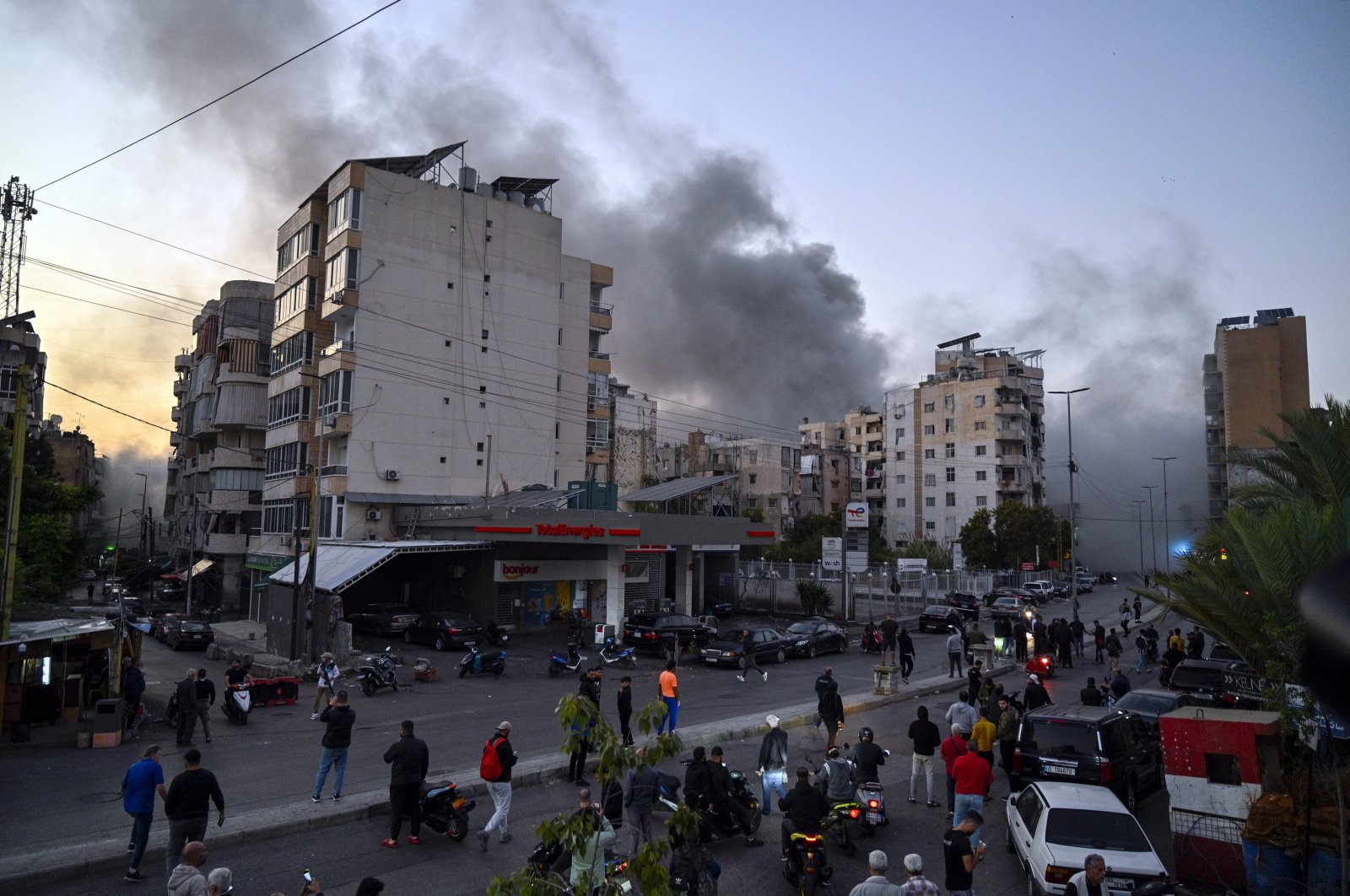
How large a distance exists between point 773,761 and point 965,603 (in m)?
40.2

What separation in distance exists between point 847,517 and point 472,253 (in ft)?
77.8

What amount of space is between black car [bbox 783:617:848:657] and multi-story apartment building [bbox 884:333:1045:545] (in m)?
56.9

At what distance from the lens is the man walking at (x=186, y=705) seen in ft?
54.0

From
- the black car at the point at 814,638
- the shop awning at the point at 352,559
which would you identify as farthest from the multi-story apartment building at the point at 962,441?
the shop awning at the point at 352,559

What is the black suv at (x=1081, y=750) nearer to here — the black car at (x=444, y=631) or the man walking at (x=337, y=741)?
the man walking at (x=337, y=741)

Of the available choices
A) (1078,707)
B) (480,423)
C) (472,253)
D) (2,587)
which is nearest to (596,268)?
(472,253)

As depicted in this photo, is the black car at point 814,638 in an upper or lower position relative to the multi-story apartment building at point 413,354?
lower

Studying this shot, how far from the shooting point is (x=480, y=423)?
44750 millimetres

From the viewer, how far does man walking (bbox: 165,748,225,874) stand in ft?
31.0

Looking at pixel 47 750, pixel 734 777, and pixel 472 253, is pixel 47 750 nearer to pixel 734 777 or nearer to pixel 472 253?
pixel 734 777

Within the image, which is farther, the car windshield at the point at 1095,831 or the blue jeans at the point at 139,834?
the blue jeans at the point at 139,834

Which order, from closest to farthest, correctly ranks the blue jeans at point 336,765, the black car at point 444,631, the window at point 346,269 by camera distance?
1. the blue jeans at point 336,765
2. the black car at point 444,631
3. the window at point 346,269

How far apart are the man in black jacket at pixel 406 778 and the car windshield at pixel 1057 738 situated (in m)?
8.97

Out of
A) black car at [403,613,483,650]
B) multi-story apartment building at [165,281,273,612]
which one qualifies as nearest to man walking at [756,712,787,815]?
black car at [403,613,483,650]
